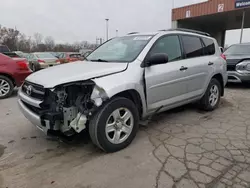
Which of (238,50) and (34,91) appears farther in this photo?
(238,50)

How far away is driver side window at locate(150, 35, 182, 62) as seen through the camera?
140 inches

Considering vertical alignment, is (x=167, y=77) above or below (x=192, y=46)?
below

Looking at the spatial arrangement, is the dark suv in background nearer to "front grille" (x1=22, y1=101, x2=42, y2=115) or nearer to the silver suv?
the silver suv

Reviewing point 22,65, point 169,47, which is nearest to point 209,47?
point 169,47

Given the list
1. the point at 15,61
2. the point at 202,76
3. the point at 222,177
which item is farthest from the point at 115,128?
the point at 15,61

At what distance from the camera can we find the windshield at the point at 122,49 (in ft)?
11.2

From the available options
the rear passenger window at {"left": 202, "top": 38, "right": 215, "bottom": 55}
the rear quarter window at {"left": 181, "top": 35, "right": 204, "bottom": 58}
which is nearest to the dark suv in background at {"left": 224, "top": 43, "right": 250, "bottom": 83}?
the rear passenger window at {"left": 202, "top": 38, "right": 215, "bottom": 55}

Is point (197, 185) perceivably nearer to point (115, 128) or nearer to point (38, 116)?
point (115, 128)

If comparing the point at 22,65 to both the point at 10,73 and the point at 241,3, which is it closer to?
the point at 10,73

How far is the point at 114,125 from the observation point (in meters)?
2.91

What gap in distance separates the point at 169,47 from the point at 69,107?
2106 millimetres

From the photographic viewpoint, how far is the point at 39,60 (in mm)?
14000

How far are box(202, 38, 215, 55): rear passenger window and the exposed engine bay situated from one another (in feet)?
9.78

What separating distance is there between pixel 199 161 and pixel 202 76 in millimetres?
2094
